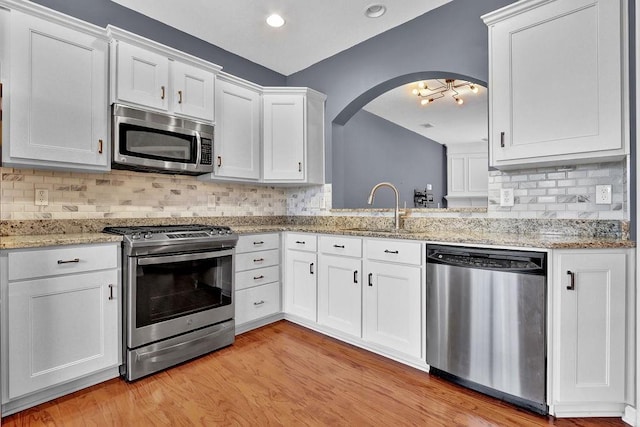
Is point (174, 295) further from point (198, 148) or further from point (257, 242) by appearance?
point (198, 148)

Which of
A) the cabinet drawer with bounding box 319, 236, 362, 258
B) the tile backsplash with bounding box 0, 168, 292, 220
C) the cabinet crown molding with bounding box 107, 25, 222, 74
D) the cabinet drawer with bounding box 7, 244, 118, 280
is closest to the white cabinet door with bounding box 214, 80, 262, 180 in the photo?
the cabinet crown molding with bounding box 107, 25, 222, 74

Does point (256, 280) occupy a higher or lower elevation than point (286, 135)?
lower

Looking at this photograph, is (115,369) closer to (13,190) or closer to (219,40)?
(13,190)

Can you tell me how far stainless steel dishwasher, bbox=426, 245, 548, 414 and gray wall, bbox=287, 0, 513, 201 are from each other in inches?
55.7

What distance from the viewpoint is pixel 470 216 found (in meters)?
2.48

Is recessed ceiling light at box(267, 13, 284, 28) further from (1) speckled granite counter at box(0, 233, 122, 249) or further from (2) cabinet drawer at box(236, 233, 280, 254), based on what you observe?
(1) speckled granite counter at box(0, 233, 122, 249)

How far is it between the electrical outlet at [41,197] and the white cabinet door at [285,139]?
1.73m

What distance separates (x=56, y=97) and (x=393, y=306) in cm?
258

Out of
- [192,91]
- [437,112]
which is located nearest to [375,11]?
[192,91]

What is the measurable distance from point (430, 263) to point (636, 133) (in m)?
1.24

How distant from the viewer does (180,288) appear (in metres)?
2.34

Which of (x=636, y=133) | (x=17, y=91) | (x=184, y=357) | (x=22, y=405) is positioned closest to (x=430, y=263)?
(x=636, y=133)

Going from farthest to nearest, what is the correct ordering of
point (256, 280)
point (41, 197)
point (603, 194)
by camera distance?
1. point (256, 280)
2. point (41, 197)
3. point (603, 194)

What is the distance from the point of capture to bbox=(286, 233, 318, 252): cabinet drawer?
287cm
